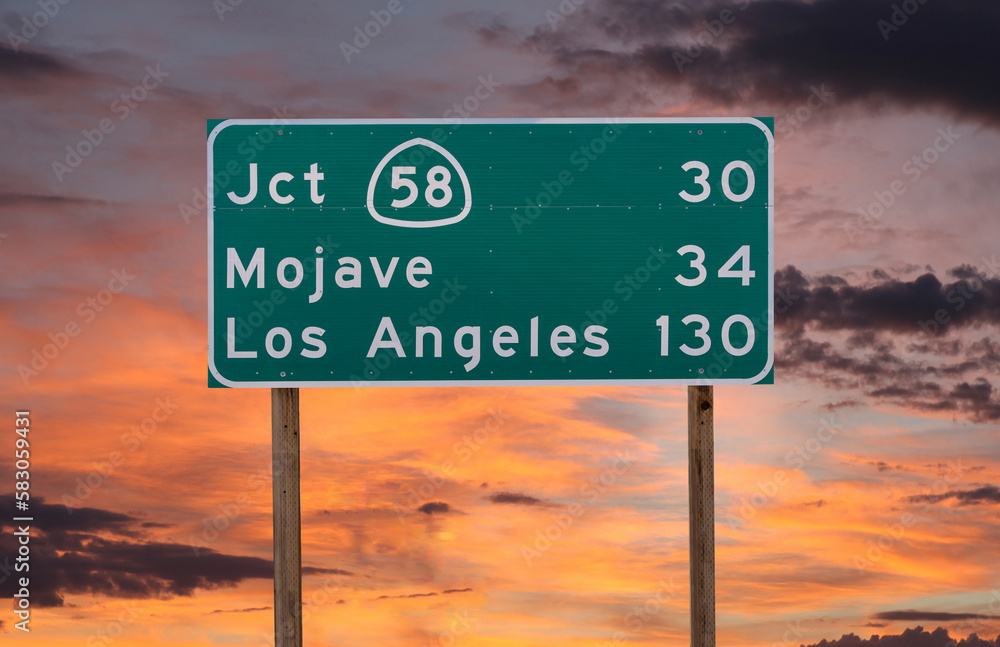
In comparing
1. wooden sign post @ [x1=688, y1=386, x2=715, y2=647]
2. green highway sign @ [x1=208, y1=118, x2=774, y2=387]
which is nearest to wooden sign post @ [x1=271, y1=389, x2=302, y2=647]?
green highway sign @ [x1=208, y1=118, x2=774, y2=387]

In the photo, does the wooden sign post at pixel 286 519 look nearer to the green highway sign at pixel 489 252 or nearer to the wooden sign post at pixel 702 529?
the green highway sign at pixel 489 252

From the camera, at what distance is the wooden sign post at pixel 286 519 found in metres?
7.20

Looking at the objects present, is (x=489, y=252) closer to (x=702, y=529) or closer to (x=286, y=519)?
(x=286, y=519)

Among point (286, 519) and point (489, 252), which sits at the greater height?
point (489, 252)

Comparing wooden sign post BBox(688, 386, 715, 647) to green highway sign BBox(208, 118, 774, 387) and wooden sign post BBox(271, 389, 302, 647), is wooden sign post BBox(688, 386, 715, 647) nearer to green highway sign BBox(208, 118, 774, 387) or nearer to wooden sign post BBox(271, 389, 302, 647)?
green highway sign BBox(208, 118, 774, 387)

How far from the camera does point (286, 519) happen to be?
23.7 feet

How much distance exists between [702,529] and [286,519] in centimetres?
358

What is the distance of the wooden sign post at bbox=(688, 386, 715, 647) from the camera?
7.28m

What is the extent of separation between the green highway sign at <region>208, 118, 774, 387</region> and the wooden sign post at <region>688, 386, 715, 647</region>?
20.5 inches

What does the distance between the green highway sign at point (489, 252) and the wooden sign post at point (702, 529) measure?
20.5 inches

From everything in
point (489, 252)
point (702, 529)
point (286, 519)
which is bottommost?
point (702, 529)

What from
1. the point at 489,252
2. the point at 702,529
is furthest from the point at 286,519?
the point at 702,529

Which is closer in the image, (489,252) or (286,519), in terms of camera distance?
(286,519)

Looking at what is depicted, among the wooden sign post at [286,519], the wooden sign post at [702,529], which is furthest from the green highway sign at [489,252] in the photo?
the wooden sign post at [702,529]
